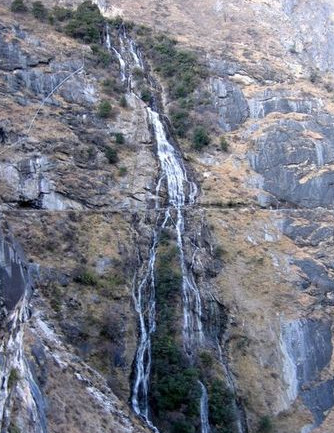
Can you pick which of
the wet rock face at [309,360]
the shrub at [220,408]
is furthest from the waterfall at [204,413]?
the wet rock face at [309,360]

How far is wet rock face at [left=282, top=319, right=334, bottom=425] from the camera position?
26875 millimetres

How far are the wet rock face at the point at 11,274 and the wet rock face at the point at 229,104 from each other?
2227 centimetres

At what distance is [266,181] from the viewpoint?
3622cm

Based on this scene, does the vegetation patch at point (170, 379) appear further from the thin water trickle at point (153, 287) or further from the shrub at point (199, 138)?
the shrub at point (199, 138)

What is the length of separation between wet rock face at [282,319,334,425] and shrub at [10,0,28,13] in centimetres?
2901

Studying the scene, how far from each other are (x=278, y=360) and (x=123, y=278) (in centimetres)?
843

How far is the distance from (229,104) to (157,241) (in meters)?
16.1

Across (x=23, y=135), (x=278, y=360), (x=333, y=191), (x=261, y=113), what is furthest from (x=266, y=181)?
(x=23, y=135)

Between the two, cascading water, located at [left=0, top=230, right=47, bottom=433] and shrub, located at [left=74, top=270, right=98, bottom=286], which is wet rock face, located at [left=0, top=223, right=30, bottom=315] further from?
shrub, located at [left=74, top=270, right=98, bottom=286]

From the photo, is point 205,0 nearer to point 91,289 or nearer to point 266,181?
point 266,181

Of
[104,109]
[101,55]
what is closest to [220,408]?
[104,109]

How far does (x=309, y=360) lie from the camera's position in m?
27.8

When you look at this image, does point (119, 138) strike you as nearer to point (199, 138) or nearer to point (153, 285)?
point (199, 138)

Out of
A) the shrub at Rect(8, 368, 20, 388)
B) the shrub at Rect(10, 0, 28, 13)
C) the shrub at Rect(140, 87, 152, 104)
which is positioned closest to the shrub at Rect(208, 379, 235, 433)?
the shrub at Rect(8, 368, 20, 388)
